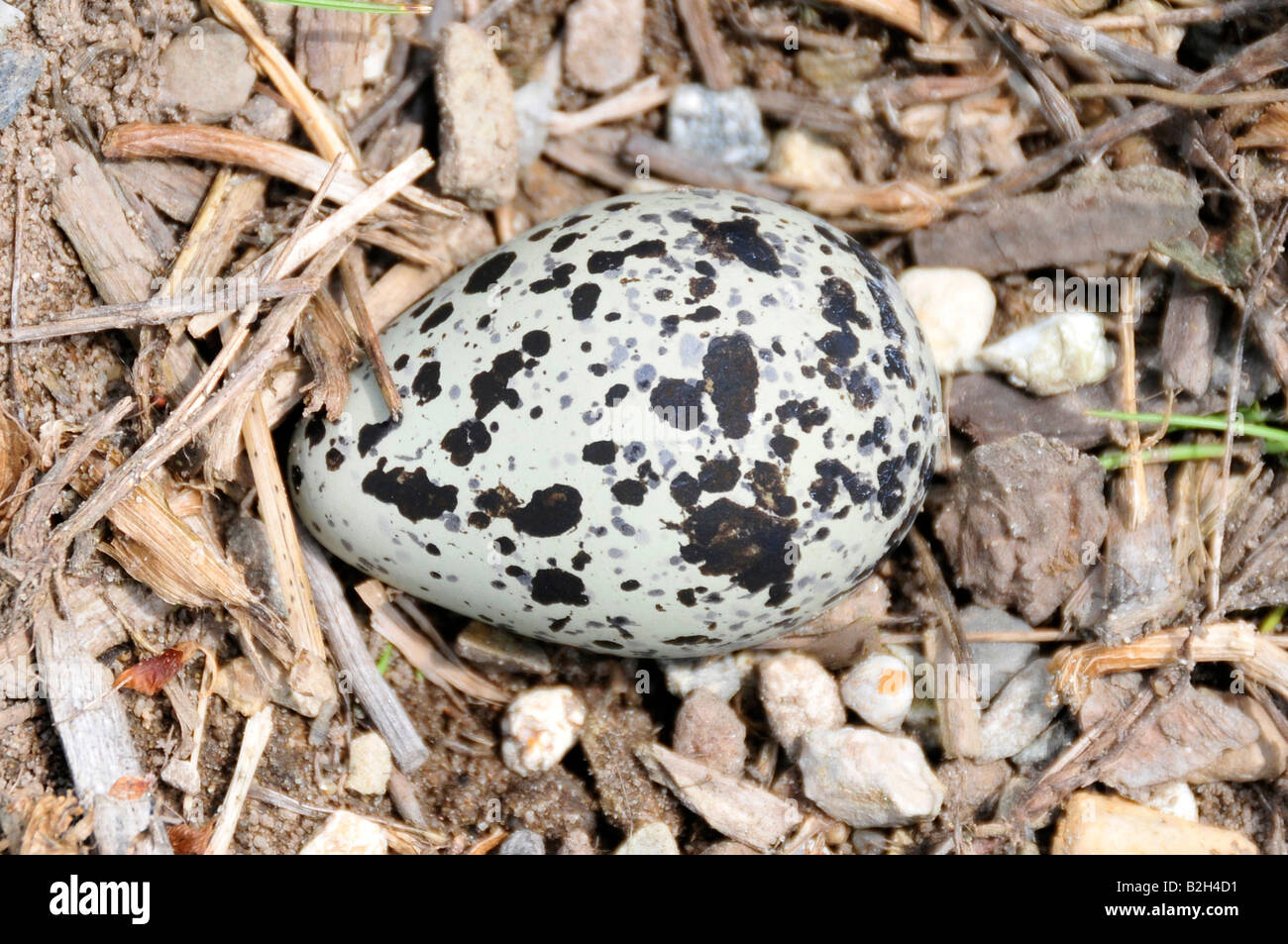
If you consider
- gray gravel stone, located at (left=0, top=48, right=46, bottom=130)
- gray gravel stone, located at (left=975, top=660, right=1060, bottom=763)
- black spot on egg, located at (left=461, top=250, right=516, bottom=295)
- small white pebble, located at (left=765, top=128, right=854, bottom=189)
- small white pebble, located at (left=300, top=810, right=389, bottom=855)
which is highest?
gray gravel stone, located at (left=0, top=48, right=46, bottom=130)

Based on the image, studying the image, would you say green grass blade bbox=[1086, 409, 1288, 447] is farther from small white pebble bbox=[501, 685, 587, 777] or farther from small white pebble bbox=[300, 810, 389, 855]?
small white pebble bbox=[300, 810, 389, 855]

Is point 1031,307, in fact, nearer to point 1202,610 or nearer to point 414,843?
point 1202,610

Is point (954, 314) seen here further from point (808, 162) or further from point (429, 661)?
point (429, 661)

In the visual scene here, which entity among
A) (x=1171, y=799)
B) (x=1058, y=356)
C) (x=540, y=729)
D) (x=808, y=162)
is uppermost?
(x=808, y=162)

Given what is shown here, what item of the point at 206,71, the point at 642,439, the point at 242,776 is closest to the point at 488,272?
the point at 642,439

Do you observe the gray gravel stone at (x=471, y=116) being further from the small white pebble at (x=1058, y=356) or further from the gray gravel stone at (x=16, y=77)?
the small white pebble at (x=1058, y=356)

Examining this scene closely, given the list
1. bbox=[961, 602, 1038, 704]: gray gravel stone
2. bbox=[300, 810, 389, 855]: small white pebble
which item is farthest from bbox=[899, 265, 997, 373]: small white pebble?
bbox=[300, 810, 389, 855]: small white pebble
